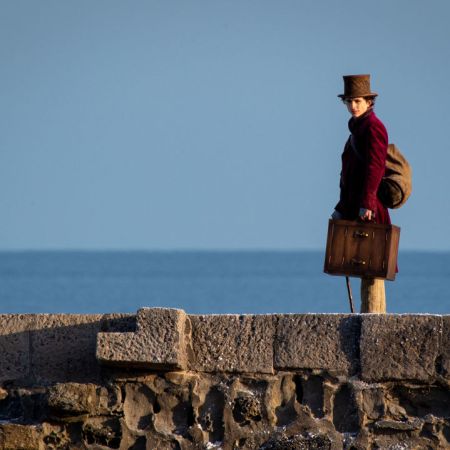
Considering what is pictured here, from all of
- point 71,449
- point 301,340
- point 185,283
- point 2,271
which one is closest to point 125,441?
point 71,449

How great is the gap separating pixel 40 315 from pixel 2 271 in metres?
88.6

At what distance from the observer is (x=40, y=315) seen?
29.3 feet

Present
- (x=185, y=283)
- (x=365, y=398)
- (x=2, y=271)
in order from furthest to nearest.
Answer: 1. (x=2, y=271)
2. (x=185, y=283)
3. (x=365, y=398)

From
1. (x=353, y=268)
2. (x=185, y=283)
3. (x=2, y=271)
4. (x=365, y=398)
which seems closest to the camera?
(x=365, y=398)

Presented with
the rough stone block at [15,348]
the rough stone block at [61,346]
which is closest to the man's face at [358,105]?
the rough stone block at [61,346]

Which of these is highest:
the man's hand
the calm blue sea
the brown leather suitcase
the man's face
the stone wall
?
the calm blue sea

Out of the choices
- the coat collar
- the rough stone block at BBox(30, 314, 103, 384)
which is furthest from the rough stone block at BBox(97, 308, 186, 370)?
the coat collar

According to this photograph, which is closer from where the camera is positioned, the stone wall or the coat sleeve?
the stone wall

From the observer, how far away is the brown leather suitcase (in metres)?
9.11

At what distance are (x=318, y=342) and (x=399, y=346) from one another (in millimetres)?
370

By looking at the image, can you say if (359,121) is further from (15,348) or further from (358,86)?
(15,348)

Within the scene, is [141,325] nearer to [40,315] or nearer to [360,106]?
[40,315]

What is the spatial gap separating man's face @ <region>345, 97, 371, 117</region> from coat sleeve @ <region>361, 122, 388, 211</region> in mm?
175

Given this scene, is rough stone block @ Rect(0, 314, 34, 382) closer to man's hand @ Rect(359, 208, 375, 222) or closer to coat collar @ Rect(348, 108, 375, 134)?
man's hand @ Rect(359, 208, 375, 222)
